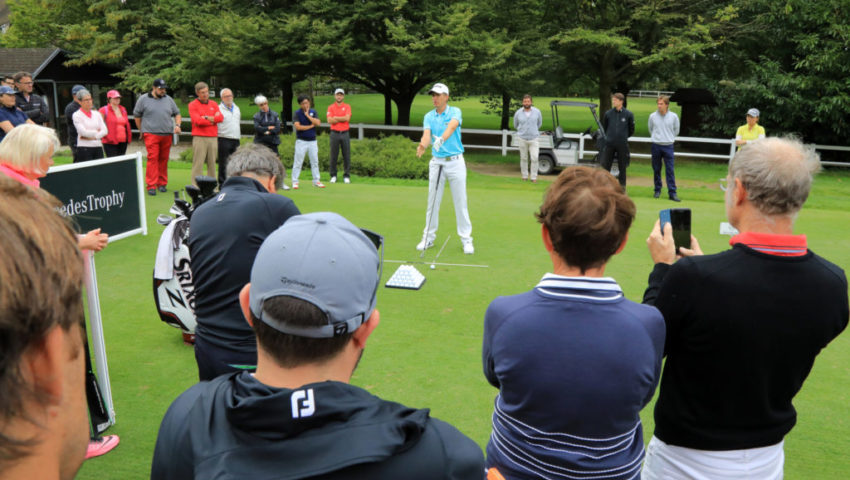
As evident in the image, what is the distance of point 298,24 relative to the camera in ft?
73.2

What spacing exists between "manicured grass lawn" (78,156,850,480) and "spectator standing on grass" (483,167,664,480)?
6.74 ft

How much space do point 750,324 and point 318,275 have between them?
1.61 metres

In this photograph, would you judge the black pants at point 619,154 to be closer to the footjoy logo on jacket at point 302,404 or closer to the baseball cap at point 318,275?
the baseball cap at point 318,275

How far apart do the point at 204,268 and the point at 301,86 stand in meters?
44.6

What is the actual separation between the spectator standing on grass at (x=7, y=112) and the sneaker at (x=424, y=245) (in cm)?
682

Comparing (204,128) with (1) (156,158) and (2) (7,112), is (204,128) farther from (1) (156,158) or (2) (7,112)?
(2) (7,112)

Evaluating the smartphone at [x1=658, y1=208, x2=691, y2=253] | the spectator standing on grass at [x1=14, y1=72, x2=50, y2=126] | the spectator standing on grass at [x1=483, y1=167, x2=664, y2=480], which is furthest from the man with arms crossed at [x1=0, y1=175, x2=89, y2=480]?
the spectator standing on grass at [x1=14, y1=72, x2=50, y2=126]

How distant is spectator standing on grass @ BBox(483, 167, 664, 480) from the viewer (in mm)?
2141

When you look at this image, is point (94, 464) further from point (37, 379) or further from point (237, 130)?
point (237, 130)

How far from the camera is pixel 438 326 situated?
6258mm

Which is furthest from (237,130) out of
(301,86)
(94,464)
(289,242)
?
(301,86)

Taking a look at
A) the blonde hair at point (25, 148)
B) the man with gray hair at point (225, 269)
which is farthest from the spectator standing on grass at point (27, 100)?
the man with gray hair at point (225, 269)

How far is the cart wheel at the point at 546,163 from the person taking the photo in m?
17.8

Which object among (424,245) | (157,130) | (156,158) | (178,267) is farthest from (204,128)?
(178,267)
